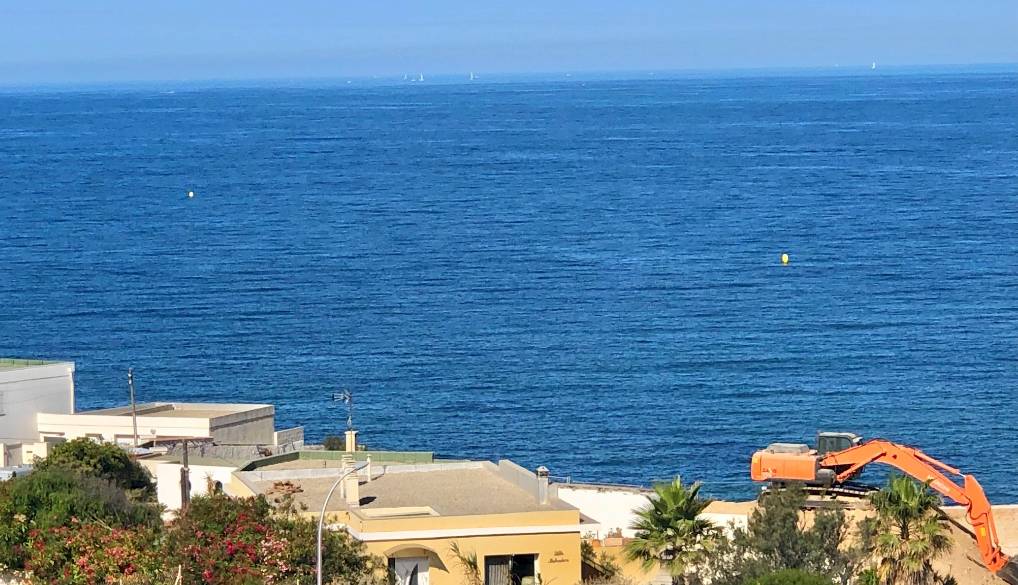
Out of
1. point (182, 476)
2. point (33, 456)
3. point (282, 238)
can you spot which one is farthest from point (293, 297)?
point (182, 476)

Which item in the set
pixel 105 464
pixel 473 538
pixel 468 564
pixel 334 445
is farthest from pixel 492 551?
pixel 334 445

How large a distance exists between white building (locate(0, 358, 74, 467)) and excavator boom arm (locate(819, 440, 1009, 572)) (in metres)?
22.3

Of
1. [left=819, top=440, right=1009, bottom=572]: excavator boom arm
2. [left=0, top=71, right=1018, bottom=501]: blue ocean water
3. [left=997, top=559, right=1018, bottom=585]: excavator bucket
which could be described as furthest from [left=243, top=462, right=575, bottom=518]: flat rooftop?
[left=0, top=71, right=1018, bottom=501]: blue ocean water

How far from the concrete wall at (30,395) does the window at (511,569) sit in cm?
2536

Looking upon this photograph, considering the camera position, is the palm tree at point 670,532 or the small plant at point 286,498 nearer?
the small plant at point 286,498

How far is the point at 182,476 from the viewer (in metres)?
40.0

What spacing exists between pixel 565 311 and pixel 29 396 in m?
44.5

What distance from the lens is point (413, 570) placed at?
30844mm

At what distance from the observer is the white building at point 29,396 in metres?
53.4

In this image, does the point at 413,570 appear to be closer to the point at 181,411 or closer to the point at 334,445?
the point at 334,445

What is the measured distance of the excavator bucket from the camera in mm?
35469

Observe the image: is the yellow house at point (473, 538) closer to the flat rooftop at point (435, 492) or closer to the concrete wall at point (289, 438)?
the flat rooftop at point (435, 492)

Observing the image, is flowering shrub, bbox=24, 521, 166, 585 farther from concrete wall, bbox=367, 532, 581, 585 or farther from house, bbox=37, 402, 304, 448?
house, bbox=37, 402, 304, 448

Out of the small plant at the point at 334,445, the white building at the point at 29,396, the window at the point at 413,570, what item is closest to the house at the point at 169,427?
the white building at the point at 29,396
